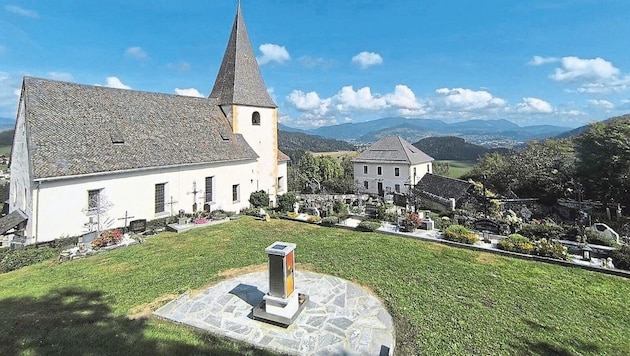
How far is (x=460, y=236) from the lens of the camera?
15.0m

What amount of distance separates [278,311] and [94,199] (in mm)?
14771

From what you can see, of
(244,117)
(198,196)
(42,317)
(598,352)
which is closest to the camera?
(598,352)

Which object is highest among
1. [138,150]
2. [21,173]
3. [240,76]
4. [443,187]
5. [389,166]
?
[240,76]

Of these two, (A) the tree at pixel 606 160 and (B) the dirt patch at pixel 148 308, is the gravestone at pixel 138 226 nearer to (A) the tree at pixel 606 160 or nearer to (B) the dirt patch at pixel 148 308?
(B) the dirt patch at pixel 148 308

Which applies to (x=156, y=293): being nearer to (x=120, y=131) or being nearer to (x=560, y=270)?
(x=120, y=131)

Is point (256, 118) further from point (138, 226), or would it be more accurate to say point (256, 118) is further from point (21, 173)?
point (21, 173)

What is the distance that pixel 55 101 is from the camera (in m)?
17.5

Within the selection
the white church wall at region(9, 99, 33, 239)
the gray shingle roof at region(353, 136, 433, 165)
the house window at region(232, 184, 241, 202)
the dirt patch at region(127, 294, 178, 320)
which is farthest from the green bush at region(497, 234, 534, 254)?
the gray shingle roof at region(353, 136, 433, 165)

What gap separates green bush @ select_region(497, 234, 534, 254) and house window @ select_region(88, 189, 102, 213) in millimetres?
21484

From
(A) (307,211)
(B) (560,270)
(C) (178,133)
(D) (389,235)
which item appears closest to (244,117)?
(C) (178,133)

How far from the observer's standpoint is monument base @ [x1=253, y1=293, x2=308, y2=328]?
7840 millimetres

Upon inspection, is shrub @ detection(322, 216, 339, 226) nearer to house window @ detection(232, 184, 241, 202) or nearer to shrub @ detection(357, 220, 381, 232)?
shrub @ detection(357, 220, 381, 232)

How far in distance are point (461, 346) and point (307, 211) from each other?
1670cm

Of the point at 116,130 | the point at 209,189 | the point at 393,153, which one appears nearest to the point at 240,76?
the point at 209,189
